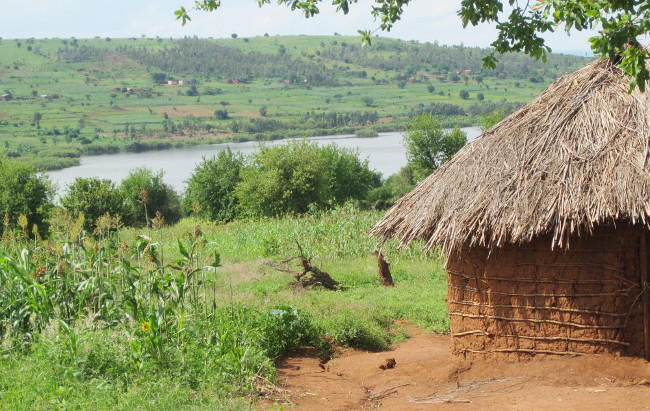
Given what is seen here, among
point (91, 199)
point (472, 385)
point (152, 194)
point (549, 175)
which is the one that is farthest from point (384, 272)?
point (152, 194)

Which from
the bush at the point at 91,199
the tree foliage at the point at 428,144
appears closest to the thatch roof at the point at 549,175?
the bush at the point at 91,199

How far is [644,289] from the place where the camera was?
6.86 m

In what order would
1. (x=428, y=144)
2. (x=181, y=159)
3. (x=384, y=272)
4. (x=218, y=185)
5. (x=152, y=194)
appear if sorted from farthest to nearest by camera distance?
(x=181, y=159), (x=428, y=144), (x=152, y=194), (x=218, y=185), (x=384, y=272)

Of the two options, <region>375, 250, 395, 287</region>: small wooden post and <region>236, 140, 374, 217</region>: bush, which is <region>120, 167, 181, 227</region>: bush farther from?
<region>375, 250, 395, 287</region>: small wooden post

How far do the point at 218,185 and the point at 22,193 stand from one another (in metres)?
12.1

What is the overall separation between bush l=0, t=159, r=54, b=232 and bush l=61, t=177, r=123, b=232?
3.88 ft

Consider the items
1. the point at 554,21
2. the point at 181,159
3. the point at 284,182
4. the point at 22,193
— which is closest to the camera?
the point at 554,21

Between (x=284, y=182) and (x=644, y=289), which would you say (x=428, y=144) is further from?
(x=644, y=289)

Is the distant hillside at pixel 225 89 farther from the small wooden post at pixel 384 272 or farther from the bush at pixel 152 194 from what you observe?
the small wooden post at pixel 384 272

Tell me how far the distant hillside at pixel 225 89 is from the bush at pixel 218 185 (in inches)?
945

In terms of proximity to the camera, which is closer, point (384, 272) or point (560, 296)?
point (560, 296)

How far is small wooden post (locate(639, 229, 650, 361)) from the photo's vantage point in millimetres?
6816

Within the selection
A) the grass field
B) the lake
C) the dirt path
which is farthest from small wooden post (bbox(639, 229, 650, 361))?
the lake

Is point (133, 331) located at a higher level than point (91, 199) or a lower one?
higher
